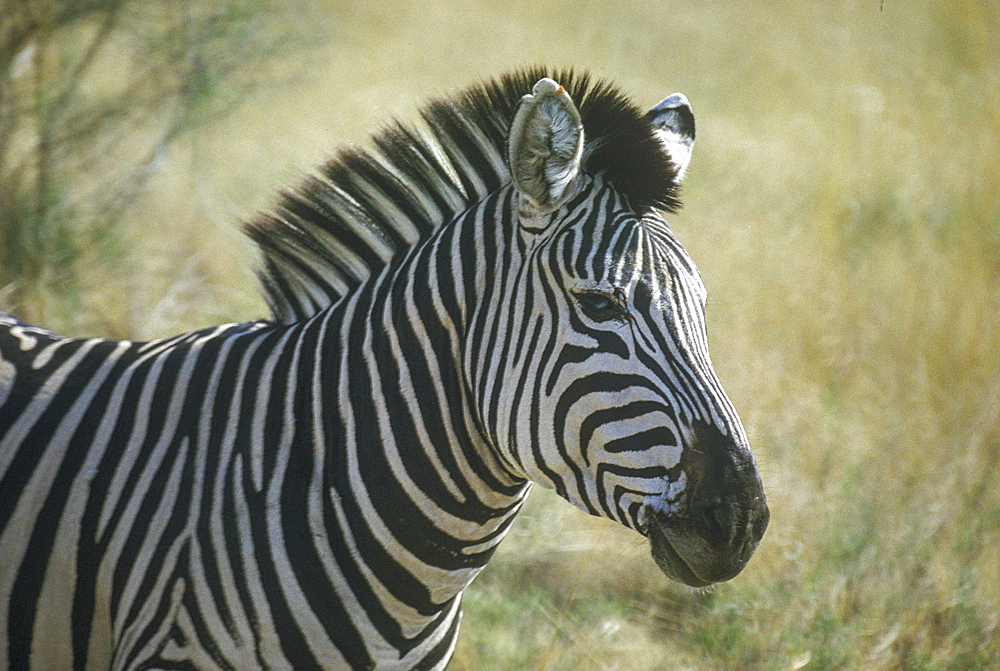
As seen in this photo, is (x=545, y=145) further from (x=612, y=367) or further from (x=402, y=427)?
(x=402, y=427)

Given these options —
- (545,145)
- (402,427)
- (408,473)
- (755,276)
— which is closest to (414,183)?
(545,145)

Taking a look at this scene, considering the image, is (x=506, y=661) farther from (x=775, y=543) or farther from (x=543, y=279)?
(x=543, y=279)

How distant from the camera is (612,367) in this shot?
75.5 inches

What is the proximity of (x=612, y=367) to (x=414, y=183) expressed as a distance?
2.83 feet

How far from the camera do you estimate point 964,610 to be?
147 inches

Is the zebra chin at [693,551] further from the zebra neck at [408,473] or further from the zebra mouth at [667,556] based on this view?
the zebra neck at [408,473]

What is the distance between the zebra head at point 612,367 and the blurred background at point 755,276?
32.1 inches

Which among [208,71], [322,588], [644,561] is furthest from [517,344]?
[208,71]

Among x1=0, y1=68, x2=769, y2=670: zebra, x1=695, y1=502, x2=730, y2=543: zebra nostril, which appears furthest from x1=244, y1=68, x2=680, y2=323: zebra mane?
x1=695, y1=502, x2=730, y2=543: zebra nostril

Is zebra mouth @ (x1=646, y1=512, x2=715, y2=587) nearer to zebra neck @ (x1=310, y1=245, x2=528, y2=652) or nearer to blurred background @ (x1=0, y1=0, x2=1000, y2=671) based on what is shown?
zebra neck @ (x1=310, y1=245, x2=528, y2=652)

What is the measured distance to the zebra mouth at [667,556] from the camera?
1.89m

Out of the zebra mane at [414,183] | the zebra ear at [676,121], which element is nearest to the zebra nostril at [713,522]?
the zebra mane at [414,183]

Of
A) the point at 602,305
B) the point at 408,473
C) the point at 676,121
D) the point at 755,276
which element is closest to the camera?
the point at 602,305

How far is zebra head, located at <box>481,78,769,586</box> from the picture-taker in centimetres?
186
